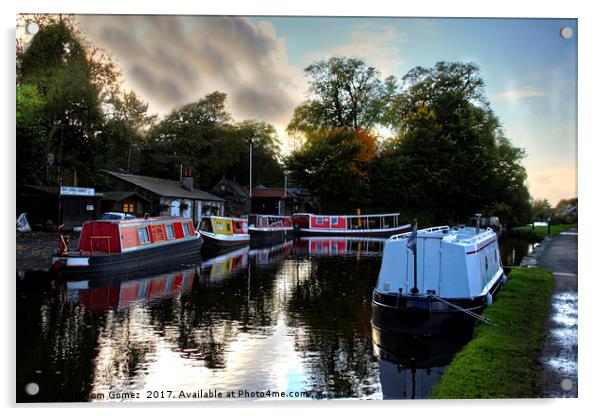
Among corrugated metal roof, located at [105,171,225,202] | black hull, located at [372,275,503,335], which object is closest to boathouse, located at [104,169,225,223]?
corrugated metal roof, located at [105,171,225,202]

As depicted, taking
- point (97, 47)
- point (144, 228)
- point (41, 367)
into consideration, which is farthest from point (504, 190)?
point (41, 367)

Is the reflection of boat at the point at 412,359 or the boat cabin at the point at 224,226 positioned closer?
the reflection of boat at the point at 412,359

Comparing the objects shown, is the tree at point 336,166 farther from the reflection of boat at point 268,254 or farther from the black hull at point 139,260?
the black hull at point 139,260

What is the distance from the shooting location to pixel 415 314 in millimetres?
10492

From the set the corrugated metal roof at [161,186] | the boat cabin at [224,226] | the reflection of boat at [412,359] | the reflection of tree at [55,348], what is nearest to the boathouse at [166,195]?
the corrugated metal roof at [161,186]

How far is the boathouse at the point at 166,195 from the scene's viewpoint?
26.3 metres

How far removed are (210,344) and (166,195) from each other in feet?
75.8

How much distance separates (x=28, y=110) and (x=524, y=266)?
1559cm

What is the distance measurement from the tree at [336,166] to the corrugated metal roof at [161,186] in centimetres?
761

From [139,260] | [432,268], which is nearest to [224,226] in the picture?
[139,260]

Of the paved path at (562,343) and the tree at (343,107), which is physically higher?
the tree at (343,107)

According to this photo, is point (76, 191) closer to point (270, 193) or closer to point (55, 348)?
point (55, 348)

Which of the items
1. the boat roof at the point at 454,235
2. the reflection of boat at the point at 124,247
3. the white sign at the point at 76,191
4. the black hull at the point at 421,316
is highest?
the white sign at the point at 76,191

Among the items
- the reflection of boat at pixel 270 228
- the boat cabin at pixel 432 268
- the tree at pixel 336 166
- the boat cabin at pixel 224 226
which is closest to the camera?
the boat cabin at pixel 432 268
